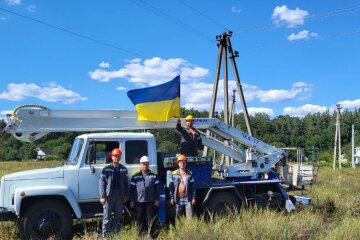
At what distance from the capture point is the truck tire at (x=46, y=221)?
28.6 ft

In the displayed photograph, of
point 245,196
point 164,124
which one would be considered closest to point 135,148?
point 164,124

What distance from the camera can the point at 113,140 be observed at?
966cm

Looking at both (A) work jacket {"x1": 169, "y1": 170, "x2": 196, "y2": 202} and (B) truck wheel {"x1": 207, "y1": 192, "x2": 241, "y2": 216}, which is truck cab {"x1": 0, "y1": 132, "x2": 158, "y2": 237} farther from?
(B) truck wheel {"x1": 207, "y1": 192, "x2": 241, "y2": 216}

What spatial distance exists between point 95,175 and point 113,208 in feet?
2.87

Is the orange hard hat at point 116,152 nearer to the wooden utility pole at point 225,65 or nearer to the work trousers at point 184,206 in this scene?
the work trousers at point 184,206

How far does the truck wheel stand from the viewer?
10438 mm

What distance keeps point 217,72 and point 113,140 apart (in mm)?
12605

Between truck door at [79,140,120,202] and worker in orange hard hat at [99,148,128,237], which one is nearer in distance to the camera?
worker in orange hard hat at [99,148,128,237]

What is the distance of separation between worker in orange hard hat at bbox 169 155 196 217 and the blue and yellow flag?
1.74 meters

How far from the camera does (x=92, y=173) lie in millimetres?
9367

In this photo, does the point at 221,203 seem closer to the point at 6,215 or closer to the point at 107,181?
the point at 107,181

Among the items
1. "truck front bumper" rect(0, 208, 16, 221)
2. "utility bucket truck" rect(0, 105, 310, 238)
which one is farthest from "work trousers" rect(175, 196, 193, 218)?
"truck front bumper" rect(0, 208, 16, 221)

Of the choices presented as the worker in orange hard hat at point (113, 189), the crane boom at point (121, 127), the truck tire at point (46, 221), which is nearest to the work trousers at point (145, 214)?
the worker in orange hard hat at point (113, 189)

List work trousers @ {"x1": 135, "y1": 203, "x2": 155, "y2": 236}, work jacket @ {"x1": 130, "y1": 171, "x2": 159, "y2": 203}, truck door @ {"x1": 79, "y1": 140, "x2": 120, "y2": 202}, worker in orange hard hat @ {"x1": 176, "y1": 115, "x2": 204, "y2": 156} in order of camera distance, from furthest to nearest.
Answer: worker in orange hard hat @ {"x1": 176, "y1": 115, "x2": 204, "y2": 156}, truck door @ {"x1": 79, "y1": 140, "x2": 120, "y2": 202}, work trousers @ {"x1": 135, "y1": 203, "x2": 155, "y2": 236}, work jacket @ {"x1": 130, "y1": 171, "x2": 159, "y2": 203}
